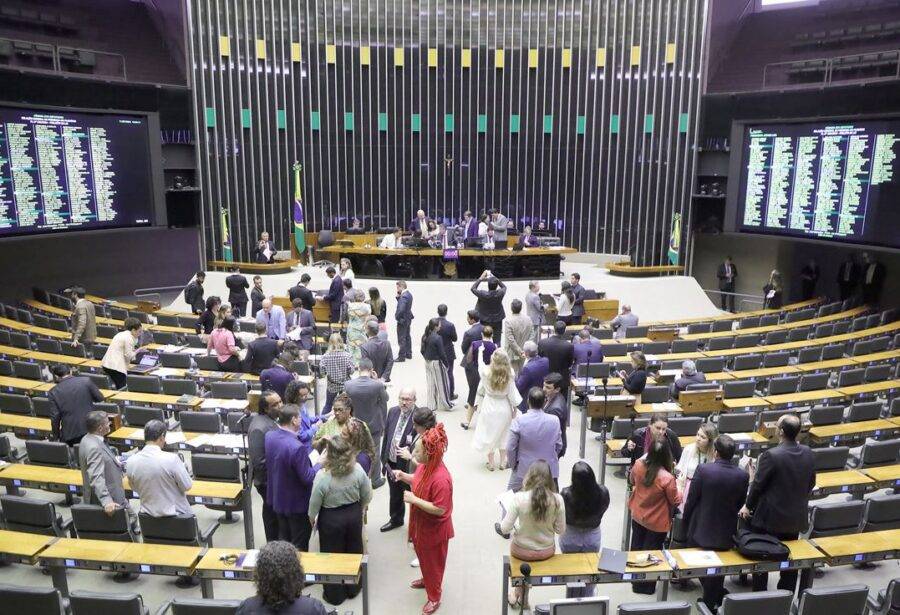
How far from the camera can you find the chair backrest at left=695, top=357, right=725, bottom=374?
30.3 feet

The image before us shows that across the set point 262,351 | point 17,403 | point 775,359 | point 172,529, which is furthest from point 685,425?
point 17,403

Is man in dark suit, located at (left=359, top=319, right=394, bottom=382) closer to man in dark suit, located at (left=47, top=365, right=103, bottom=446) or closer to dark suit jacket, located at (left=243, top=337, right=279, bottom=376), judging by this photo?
dark suit jacket, located at (left=243, top=337, right=279, bottom=376)

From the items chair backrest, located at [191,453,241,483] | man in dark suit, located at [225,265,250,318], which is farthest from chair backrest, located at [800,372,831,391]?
man in dark suit, located at [225,265,250,318]

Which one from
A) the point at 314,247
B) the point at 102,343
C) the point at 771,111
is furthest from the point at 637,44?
the point at 102,343

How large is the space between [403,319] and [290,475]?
6210 millimetres

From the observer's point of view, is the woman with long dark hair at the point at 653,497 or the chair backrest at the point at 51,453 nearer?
the woman with long dark hair at the point at 653,497

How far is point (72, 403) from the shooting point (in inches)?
245

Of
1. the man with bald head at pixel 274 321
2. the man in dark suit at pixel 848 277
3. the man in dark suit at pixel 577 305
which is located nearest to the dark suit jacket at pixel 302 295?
the man with bald head at pixel 274 321

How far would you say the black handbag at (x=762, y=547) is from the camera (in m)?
4.32

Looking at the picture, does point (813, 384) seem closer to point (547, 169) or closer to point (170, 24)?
point (547, 169)

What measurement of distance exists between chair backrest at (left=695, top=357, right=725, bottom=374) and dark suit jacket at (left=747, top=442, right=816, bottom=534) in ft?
15.7

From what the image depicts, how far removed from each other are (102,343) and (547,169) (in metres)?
13.7

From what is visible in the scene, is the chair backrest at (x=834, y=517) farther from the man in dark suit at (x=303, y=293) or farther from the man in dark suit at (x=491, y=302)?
the man in dark suit at (x=303, y=293)

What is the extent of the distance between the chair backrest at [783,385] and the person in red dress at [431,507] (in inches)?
216
